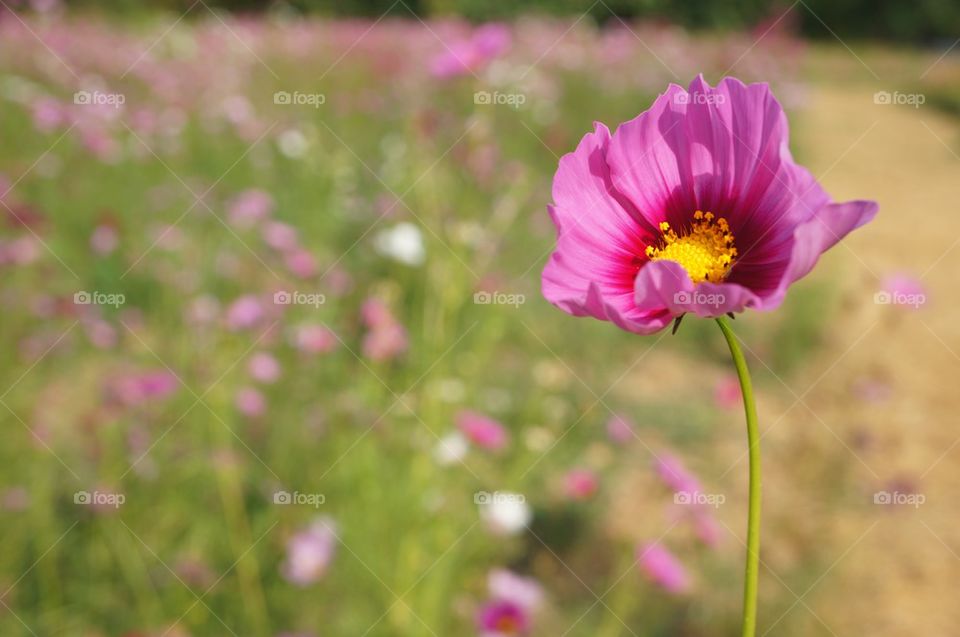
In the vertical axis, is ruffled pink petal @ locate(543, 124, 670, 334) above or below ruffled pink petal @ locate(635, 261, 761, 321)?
above

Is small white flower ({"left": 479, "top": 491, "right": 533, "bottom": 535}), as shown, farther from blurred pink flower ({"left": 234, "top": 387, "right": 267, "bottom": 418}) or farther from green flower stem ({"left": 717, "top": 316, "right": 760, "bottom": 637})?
green flower stem ({"left": 717, "top": 316, "right": 760, "bottom": 637})

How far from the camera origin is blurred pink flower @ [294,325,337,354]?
5.67 feet

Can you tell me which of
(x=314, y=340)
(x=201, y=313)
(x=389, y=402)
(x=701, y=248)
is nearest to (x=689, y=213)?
(x=701, y=248)

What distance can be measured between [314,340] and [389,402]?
35 cm

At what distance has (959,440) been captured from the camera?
2.70 metres

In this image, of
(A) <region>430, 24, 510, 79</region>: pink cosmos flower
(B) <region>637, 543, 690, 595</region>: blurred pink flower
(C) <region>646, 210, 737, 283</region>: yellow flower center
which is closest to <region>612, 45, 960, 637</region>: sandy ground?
(B) <region>637, 543, 690, 595</region>: blurred pink flower

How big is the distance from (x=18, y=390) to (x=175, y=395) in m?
0.45

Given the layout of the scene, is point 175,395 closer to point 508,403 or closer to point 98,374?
point 98,374

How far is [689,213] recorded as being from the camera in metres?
0.44

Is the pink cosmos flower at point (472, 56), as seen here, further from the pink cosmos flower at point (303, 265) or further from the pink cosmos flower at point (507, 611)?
→ the pink cosmos flower at point (507, 611)

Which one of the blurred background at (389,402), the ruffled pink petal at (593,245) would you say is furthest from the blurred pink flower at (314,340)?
the ruffled pink petal at (593,245)

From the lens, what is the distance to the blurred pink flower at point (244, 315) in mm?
1670

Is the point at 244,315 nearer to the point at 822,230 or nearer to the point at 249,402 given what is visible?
the point at 249,402

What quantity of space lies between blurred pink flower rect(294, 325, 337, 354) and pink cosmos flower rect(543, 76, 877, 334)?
4.49ft
